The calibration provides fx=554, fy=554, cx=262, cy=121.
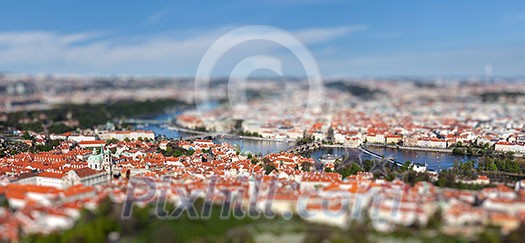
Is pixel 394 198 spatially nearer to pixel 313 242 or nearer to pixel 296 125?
pixel 313 242

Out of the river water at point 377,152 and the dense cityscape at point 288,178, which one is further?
the river water at point 377,152

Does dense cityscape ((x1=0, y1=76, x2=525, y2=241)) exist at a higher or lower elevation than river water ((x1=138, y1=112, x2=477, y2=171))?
higher

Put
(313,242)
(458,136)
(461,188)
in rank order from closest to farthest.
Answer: (313,242) → (461,188) → (458,136)

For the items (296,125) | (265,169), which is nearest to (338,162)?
A: (265,169)

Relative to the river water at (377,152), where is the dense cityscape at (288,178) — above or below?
above

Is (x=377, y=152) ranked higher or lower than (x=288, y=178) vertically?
lower

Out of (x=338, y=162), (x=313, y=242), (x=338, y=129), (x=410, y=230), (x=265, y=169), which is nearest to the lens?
(x=313, y=242)

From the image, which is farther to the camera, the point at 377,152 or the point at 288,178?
the point at 377,152

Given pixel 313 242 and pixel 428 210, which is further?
pixel 428 210

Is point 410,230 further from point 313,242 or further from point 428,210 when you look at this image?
point 313,242

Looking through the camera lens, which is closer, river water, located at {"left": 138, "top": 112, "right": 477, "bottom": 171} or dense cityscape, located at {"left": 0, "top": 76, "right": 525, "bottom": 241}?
dense cityscape, located at {"left": 0, "top": 76, "right": 525, "bottom": 241}
